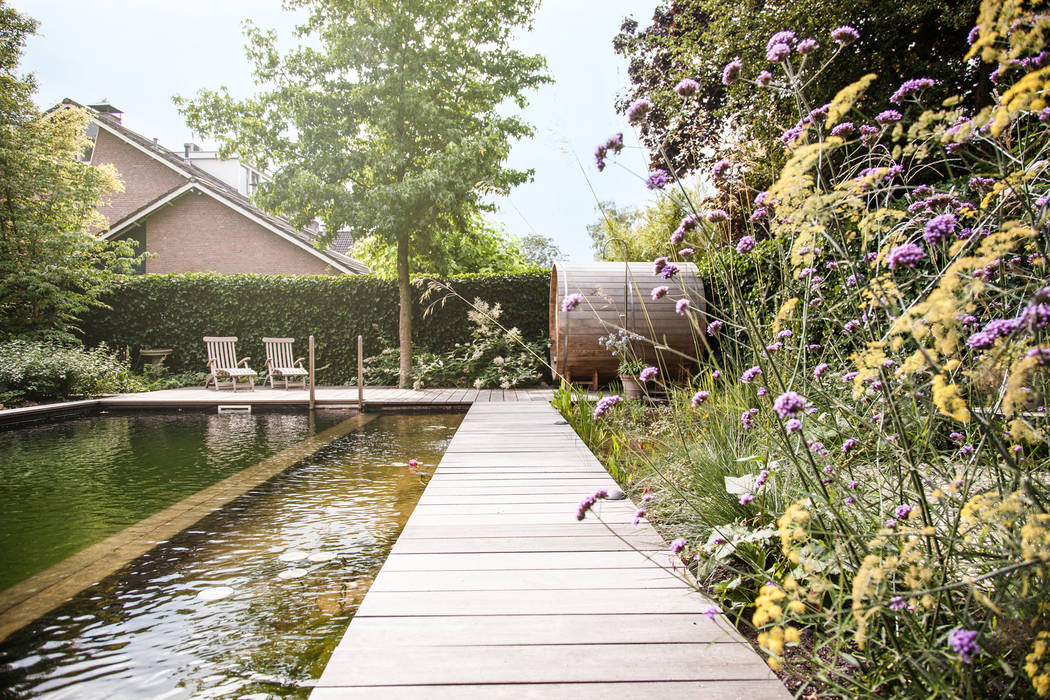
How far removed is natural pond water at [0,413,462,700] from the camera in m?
1.65

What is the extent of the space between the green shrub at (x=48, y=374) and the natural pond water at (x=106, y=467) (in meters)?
1.16

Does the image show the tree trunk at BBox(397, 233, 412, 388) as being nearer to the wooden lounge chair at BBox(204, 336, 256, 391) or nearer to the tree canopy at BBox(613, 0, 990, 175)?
the wooden lounge chair at BBox(204, 336, 256, 391)

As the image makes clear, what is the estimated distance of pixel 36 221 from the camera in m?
10.1

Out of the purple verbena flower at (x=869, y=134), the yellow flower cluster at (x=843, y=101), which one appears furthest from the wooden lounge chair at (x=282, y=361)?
the yellow flower cluster at (x=843, y=101)

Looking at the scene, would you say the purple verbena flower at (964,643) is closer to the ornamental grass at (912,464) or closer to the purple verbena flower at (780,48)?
the ornamental grass at (912,464)

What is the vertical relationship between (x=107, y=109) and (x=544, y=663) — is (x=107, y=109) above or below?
above

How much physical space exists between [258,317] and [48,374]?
369 cm

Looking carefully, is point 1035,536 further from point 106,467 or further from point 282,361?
point 282,361

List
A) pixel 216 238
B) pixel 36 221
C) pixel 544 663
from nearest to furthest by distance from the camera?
pixel 544 663
pixel 36 221
pixel 216 238

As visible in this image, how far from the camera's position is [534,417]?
5.34 metres

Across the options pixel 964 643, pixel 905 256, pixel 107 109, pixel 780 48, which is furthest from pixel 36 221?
pixel 107 109

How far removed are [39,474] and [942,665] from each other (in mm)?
5121

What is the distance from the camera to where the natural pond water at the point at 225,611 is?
1.65 metres

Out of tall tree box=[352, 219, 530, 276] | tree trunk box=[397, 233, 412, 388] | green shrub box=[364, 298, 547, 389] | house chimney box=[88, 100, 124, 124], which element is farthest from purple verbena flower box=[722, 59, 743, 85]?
house chimney box=[88, 100, 124, 124]
